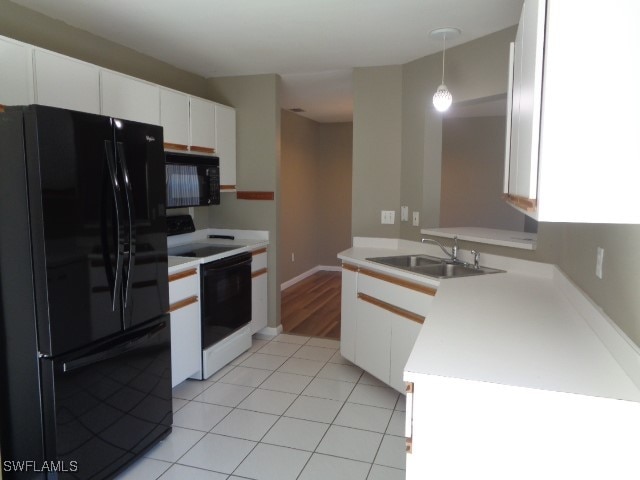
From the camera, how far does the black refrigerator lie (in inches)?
75.4

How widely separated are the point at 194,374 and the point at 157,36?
2385 mm

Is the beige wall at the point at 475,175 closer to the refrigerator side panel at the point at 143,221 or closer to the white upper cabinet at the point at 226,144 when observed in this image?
the white upper cabinet at the point at 226,144

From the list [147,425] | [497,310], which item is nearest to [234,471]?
[147,425]

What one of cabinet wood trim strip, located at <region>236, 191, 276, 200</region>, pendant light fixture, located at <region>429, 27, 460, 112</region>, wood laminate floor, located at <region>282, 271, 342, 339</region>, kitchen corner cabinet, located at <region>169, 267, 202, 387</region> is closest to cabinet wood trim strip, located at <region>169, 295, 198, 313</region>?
kitchen corner cabinet, located at <region>169, 267, 202, 387</region>

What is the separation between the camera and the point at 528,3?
1.52 meters

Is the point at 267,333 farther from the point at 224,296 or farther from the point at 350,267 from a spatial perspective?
the point at 350,267

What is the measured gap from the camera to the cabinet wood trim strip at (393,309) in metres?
2.85

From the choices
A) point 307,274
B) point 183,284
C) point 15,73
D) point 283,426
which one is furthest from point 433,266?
point 307,274

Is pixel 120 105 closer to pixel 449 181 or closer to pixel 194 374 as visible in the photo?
pixel 194 374

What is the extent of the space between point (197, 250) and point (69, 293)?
1688 millimetres

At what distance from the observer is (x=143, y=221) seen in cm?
242

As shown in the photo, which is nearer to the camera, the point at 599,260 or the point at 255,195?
the point at 599,260

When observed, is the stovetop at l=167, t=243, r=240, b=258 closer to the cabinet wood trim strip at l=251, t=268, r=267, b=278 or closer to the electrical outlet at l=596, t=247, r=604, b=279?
the cabinet wood trim strip at l=251, t=268, r=267, b=278

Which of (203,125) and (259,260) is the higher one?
(203,125)
